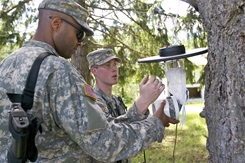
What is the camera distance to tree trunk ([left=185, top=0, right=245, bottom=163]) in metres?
1.55

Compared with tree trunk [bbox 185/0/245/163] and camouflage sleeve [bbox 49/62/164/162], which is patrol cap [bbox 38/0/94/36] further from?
tree trunk [bbox 185/0/245/163]

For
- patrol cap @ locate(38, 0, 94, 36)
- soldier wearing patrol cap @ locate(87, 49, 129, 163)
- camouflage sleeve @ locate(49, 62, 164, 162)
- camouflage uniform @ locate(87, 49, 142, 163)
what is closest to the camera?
camouflage sleeve @ locate(49, 62, 164, 162)

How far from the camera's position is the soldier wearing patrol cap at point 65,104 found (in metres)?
1.56

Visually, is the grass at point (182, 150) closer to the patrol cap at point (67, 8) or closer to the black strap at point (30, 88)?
the patrol cap at point (67, 8)

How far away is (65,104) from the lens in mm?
1542

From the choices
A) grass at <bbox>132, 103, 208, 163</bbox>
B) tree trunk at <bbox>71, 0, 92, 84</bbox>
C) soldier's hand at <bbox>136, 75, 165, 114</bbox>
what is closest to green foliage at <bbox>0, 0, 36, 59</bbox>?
tree trunk at <bbox>71, 0, 92, 84</bbox>

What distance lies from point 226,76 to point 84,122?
0.73 metres

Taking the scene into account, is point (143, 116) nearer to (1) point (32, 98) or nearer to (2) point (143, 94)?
(2) point (143, 94)

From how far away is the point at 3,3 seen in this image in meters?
6.67

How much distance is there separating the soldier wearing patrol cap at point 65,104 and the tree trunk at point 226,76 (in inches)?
12.1

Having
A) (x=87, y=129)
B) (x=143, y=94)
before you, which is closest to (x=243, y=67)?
(x=143, y=94)

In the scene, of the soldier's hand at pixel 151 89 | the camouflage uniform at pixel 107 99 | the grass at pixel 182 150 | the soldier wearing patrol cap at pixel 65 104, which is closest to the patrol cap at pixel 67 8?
the soldier wearing patrol cap at pixel 65 104

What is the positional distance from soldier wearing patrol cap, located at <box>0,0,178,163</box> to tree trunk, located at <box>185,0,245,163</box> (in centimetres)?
31

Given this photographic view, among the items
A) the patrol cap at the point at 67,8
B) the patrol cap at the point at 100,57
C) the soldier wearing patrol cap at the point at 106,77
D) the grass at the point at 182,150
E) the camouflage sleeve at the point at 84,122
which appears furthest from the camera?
the grass at the point at 182,150
